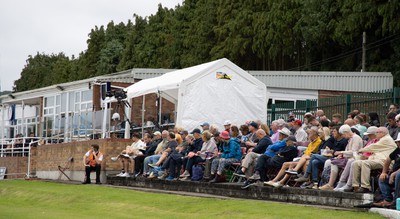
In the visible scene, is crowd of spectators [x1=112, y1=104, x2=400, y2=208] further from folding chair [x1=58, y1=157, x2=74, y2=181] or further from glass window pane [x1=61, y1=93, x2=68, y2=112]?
glass window pane [x1=61, y1=93, x2=68, y2=112]

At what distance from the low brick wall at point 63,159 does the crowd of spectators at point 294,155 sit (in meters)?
2.61

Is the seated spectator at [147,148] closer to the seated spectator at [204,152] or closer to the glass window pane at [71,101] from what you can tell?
the seated spectator at [204,152]

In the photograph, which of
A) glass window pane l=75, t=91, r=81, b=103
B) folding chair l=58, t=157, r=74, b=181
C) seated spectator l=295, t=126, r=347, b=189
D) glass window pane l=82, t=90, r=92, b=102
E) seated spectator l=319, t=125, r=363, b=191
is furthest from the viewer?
glass window pane l=75, t=91, r=81, b=103

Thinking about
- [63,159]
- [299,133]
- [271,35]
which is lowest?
[63,159]

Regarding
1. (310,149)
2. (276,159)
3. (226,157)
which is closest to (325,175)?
(310,149)

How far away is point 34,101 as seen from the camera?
159 feet

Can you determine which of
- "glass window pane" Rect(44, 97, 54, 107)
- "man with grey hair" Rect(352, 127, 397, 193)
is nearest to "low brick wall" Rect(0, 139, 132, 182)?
"glass window pane" Rect(44, 97, 54, 107)

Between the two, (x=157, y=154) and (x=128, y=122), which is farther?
(x=128, y=122)

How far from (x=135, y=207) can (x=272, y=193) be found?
10.6 ft

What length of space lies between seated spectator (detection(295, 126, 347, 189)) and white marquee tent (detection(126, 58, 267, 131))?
998 centimetres

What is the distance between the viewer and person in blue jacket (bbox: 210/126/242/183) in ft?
74.0

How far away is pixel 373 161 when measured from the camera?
16938mm

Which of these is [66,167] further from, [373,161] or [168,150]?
[373,161]

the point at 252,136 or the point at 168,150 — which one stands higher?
the point at 252,136
